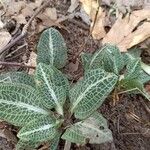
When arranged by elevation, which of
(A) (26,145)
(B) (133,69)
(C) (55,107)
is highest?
(B) (133,69)

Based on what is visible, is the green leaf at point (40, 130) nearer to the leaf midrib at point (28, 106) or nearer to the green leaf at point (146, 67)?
the leaf midrib at point (28, 106)

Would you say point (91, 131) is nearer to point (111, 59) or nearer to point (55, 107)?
point (55, 107)

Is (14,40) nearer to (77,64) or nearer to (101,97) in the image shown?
(77,64)

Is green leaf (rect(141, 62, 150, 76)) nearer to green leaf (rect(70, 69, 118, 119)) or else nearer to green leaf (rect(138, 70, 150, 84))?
green leaf (rect(138, 70, 150, 84))

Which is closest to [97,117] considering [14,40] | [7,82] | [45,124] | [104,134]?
[104,134]

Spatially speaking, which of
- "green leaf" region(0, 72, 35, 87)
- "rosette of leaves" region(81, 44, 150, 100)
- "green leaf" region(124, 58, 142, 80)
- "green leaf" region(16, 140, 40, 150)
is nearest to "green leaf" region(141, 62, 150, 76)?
"rosette of leaves" region(81, 44, 150, 100)

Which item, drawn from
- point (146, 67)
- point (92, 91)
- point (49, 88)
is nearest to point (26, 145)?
point (49, 88)
